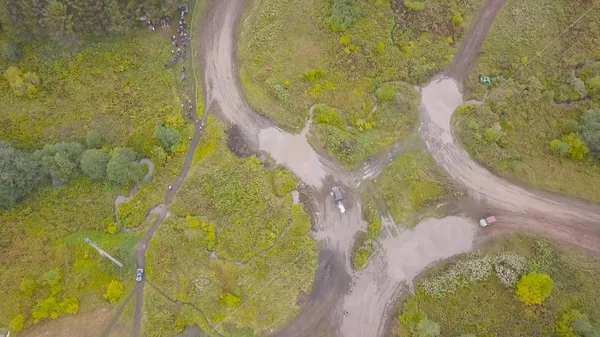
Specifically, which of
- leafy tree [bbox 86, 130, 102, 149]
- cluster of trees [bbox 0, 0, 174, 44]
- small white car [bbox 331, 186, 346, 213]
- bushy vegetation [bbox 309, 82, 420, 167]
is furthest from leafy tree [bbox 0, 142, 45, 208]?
small white car [bbox 331, 186, 346, 213]

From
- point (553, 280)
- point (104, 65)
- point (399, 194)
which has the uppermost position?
point (104, 65)

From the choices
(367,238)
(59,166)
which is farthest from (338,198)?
(59,166)

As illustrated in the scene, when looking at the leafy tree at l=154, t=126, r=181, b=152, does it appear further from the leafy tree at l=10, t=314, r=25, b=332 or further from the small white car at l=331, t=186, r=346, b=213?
the leafy tree at l=10, t=314, r=25, b=332

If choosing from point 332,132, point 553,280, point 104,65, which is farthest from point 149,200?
point 553,280

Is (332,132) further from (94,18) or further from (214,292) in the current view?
(94,18)

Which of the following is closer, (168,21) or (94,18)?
(94,18)

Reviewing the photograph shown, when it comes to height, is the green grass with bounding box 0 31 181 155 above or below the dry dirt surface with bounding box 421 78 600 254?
above
